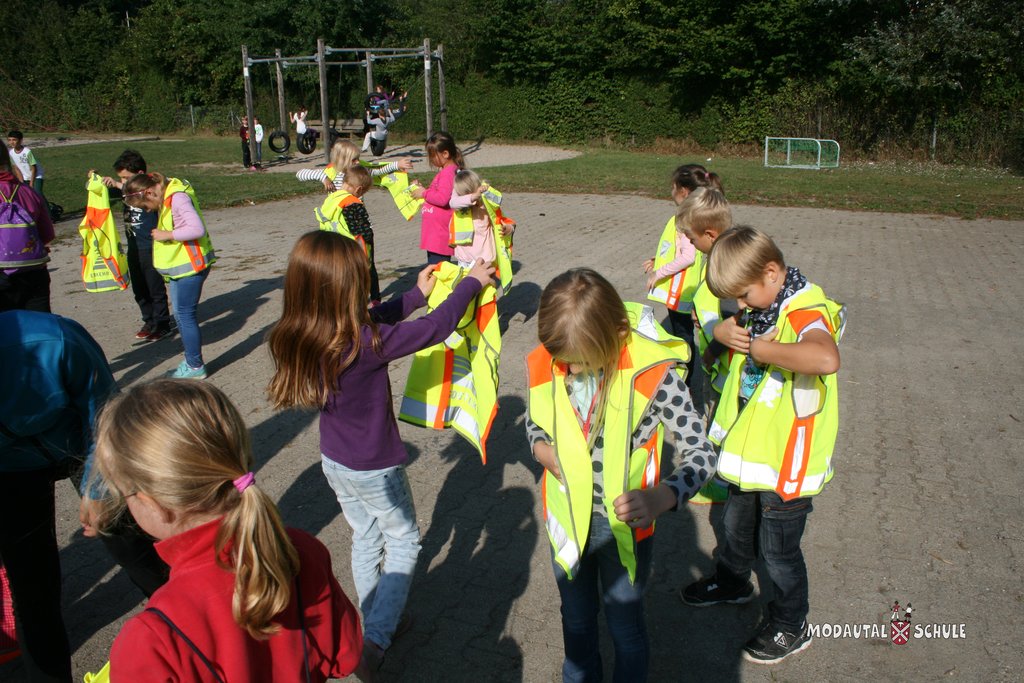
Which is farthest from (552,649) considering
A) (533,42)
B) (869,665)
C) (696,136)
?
(533,42)

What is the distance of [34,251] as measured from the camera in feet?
18.5

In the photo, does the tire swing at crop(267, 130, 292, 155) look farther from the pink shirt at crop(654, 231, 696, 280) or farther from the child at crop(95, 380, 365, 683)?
the child at crop(95, 380, 365, 683)

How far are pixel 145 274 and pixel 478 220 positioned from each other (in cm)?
337

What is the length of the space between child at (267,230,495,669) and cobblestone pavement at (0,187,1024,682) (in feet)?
1.39

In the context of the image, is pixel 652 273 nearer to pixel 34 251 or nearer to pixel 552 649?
pixel 552 649

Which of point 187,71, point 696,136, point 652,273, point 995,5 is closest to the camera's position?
point 652,273

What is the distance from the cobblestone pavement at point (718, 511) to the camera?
336 centimetres

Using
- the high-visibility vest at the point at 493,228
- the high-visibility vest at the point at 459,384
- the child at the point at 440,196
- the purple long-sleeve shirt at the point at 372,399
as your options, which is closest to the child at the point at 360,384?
the purple long-sleeve shirt at the point at 372,399

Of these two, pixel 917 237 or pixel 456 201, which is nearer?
pixel 456 201

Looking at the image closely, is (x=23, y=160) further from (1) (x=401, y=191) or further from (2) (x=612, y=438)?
(2) (x=612, y=438)

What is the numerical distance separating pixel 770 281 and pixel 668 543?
1.84 m

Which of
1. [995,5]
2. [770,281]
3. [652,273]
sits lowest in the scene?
[652,273]

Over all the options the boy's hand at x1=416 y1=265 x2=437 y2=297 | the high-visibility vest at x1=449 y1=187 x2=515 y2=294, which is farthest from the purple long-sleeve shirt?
the high-visibility vest at x1=449 y1=187 x2=515 y2=294

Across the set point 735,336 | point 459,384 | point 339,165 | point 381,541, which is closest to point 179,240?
point 339,165
